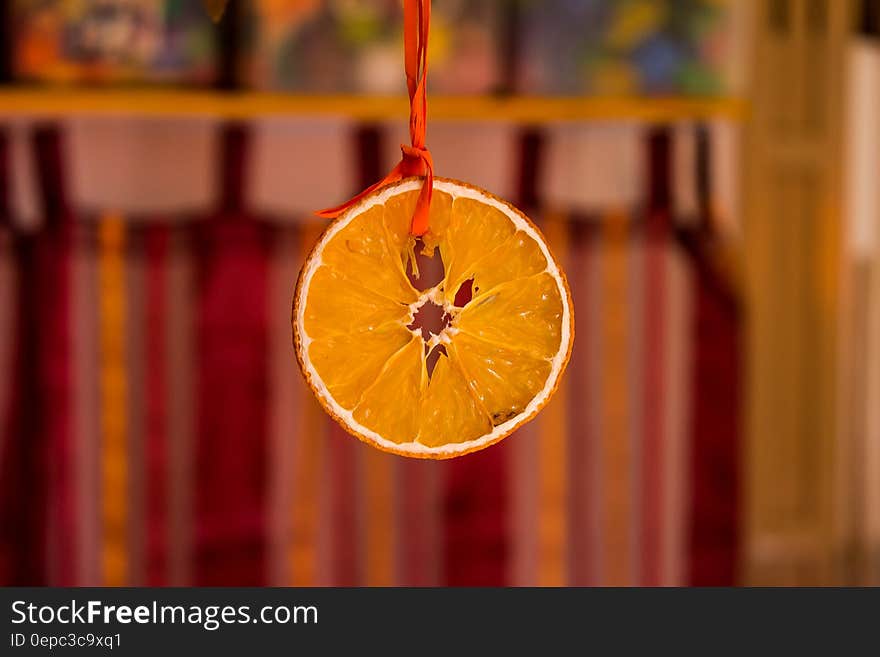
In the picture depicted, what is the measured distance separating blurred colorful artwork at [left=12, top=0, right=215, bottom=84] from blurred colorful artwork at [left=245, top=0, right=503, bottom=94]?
100 mm

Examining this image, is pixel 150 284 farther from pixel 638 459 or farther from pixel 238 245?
pixel 638 459

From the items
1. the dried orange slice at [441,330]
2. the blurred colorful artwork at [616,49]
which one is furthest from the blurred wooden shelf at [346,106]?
the dried orange slice at [441,330]

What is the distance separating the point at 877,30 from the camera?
209 centimetres

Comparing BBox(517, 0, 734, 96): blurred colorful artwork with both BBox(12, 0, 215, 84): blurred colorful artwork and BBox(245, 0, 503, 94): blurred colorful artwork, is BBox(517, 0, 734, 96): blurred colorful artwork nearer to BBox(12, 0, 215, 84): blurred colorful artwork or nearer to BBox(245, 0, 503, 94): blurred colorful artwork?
BBox(245, 0, 503, 94): blurred colorful artwork

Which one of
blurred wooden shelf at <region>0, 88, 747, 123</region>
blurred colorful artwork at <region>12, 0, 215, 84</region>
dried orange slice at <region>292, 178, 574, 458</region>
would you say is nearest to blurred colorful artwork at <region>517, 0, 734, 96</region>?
blurred wooden shelf at <region>0, 88, 747, 123</region>

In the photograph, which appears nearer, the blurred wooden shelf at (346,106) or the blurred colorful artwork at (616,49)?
the blurred wooden shelf at (346,106)

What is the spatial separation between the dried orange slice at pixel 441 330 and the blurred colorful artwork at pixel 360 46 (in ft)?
4.04

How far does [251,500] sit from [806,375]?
1168 mm

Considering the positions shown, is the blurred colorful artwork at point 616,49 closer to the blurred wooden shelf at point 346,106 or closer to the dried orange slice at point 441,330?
the blurred wooden shelf at point 346,106

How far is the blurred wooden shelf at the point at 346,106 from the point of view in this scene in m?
1.71

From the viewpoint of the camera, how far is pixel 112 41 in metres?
1.74

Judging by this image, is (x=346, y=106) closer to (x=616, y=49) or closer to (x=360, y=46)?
(x=360, y=46)

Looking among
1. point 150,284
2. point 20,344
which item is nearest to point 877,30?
point 150,284

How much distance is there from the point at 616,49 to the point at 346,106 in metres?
0.51
